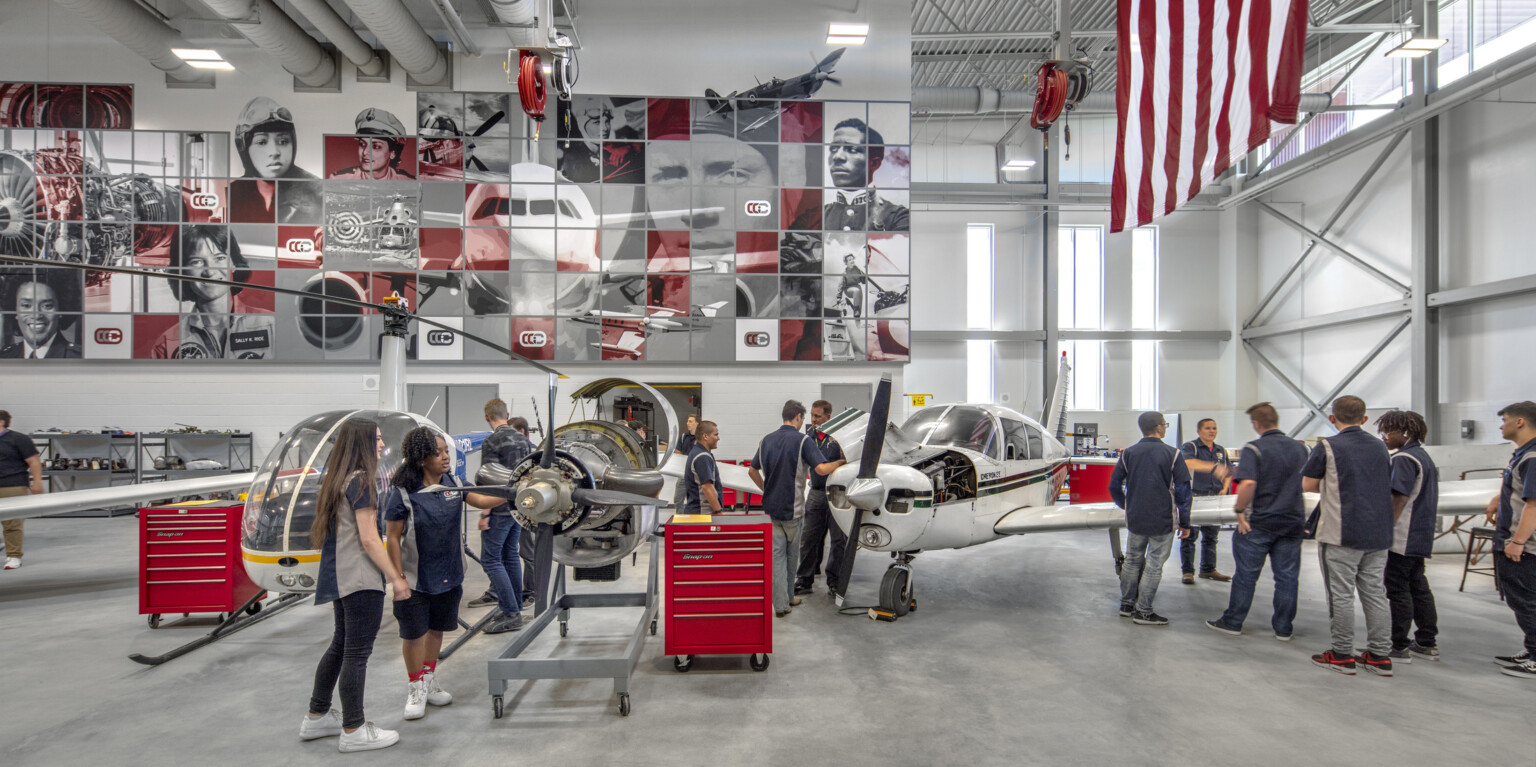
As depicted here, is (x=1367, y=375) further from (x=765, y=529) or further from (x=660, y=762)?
(x=660, y=762)

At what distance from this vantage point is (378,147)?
535 inches

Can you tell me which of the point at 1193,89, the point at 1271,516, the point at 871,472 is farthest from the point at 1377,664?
the point at 1193,89

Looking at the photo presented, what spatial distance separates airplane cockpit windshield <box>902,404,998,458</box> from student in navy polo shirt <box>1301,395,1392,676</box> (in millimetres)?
2578

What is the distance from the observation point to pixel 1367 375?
48.8ft

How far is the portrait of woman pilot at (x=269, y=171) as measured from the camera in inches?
524

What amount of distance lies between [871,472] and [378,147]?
1317 centimetres

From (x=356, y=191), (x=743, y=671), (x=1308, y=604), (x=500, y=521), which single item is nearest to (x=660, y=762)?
(x=743, y=671)

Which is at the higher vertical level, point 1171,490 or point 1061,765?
point 1171,490

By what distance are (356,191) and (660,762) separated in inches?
552

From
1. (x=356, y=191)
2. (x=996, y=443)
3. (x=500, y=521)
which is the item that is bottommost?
(x=500, y=521)

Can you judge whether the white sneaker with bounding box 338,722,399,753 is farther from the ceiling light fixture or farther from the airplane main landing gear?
the ceiling light fixture

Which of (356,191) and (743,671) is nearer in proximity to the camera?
(743,671)

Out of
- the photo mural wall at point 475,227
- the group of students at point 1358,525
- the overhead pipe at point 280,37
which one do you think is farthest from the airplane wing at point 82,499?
the group of students at point 1358,525

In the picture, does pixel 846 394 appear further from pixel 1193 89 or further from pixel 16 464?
pixel 16 464
